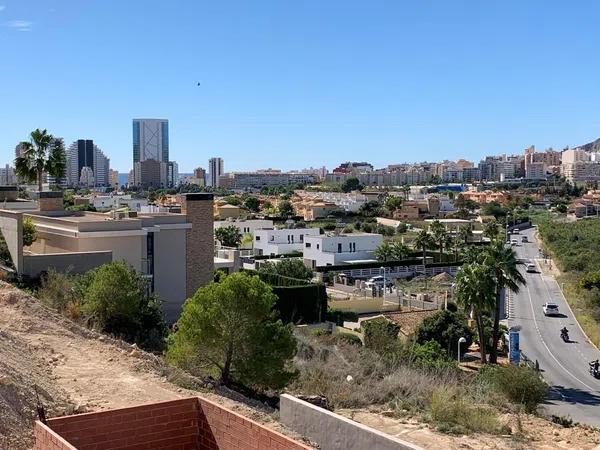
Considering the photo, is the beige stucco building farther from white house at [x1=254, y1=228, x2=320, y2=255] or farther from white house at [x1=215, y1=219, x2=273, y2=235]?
white house at [x1=215, y1=219, x2=273, y2=235]

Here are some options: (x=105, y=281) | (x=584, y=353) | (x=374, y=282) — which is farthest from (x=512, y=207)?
(x=105, y=281)

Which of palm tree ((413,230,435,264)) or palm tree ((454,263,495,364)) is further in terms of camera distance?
palm tree ((413,230,435,264))

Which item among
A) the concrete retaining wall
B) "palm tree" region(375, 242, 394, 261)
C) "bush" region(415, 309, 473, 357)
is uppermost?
the concrete retaining wall

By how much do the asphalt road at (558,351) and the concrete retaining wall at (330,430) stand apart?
11925 millimetres

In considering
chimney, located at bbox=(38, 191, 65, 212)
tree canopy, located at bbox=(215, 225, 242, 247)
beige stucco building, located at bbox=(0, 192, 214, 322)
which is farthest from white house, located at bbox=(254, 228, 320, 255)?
beige stucco building, located at bbox=(0, 192, 214, 322)

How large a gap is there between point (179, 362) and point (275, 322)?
6.78 feet

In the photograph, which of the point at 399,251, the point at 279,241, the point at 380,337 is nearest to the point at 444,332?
the point at 380,337

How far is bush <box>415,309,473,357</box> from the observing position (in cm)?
2848

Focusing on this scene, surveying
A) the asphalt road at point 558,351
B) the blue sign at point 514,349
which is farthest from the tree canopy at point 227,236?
the blue sign at point 514,349

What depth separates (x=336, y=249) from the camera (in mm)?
55094

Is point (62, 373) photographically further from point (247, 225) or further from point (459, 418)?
point (247, 225)

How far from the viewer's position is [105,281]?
1584 centimetres

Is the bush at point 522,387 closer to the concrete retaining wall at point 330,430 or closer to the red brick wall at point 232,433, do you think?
the concrete retaining wall at point 330,430

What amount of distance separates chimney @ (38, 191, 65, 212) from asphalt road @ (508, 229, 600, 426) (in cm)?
1947
